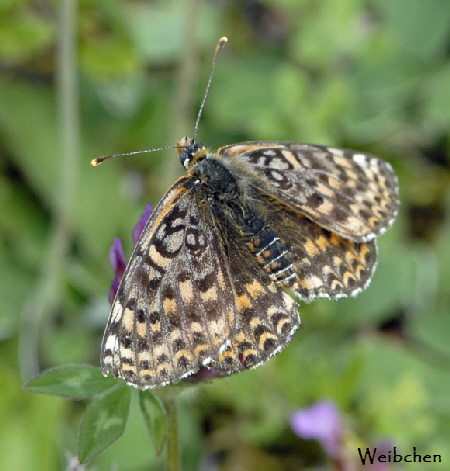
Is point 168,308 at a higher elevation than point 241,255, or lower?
lower

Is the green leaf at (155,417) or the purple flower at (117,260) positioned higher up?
the purple flower at (117,260)

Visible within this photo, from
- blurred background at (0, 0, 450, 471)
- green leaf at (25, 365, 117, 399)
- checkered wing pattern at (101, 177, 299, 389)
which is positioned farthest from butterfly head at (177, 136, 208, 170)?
blurred background at (0, 0, 450, 471)

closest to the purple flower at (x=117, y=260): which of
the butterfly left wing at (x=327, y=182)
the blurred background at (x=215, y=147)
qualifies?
the butterfly left wing at (x=327, y=182)

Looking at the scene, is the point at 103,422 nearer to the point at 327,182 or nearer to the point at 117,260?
the point at 117,260

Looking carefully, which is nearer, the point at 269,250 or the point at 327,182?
the point at 269,250

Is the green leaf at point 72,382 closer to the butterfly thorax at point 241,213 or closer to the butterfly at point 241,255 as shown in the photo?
the butterfly at point 241,255

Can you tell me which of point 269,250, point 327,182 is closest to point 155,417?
point 269,250

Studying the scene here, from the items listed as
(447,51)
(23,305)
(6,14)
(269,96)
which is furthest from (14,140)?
(447,51)

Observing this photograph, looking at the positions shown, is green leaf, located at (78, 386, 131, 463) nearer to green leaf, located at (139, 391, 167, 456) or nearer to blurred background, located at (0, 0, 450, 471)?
green leaf, located at (139, 391, 167, 456)
